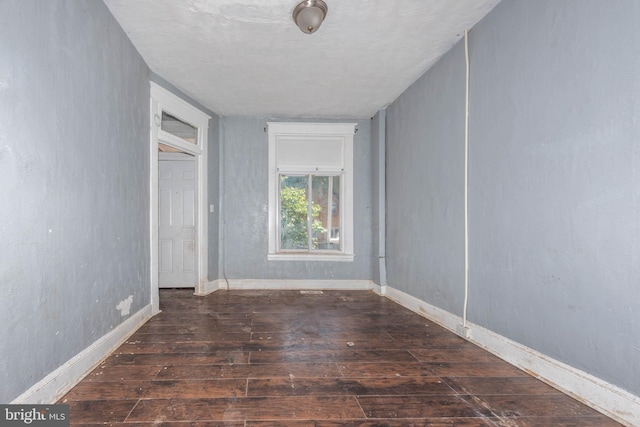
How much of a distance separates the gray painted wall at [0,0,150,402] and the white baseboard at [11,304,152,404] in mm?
45

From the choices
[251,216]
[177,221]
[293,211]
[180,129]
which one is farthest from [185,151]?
[293,211]

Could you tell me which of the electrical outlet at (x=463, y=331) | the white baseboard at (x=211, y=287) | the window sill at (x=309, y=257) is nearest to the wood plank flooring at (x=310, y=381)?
the electrical outlet at (x=463, y=331)

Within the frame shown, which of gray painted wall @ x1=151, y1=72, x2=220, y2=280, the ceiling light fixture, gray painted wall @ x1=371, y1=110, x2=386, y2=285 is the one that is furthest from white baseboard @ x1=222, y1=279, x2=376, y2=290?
the ceiling light fixture

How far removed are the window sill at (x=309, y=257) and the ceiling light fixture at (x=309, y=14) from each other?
10.7 feet

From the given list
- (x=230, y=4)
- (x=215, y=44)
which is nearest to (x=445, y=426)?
(x=230, y=4)

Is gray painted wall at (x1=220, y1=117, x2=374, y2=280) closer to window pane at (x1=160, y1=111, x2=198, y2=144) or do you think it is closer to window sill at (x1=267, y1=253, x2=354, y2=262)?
window sill at (x1=267, y1=253, x2=354, y2=262)

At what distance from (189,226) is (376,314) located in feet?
10.2

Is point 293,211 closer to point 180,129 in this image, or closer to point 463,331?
point 180,129

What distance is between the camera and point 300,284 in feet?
15.8

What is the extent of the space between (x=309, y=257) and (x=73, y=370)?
329 cm

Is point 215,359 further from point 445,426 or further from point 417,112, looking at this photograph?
point 417,112

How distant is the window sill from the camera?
4.83m

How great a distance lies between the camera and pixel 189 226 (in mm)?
4680

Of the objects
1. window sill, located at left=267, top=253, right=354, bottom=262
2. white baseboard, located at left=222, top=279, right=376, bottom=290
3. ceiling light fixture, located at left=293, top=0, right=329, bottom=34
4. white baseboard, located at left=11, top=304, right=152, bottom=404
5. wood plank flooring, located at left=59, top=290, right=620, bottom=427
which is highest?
ceiling light fixture, located at left=293, top=0, right=329, bottom=34
